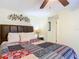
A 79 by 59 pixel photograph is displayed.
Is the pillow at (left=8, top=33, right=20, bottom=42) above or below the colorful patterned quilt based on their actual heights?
above

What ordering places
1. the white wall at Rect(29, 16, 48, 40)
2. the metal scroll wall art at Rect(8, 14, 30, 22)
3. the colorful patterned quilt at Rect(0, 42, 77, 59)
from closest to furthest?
the colorful patterned quilt at Rect(0, 42, 77, 59) < the metal scroll wall art at Rect(8, 14, 30, 22) < the white wall at Rect(29, 16, 48, 40)

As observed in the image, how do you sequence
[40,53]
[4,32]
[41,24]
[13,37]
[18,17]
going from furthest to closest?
[41,24] < [18,17] < [4,32] < [13,37] < [40,53]

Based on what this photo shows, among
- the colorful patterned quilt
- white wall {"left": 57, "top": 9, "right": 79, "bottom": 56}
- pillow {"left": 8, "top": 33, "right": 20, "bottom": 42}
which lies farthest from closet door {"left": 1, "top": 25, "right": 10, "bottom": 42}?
white wall {"left": 57, "top": 9, "right": 79, "bottom": 56}

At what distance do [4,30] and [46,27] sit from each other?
2.35 meters

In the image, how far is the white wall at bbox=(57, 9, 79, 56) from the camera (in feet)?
10.9

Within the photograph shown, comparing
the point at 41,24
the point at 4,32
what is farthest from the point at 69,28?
the point at 4,32

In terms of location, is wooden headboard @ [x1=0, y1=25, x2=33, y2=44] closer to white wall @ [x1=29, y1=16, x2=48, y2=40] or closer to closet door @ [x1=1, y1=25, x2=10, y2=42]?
closet door @ [x1=1, y1=25, x2=10, y2=42]

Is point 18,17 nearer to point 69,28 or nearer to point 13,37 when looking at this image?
point 13,37

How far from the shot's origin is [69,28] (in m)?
3.61

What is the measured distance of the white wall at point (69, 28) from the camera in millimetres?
3327

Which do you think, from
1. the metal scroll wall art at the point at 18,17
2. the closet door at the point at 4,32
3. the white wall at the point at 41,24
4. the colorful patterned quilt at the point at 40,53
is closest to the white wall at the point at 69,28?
the white wall at the point at 41,24

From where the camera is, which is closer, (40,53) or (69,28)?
(40,53)

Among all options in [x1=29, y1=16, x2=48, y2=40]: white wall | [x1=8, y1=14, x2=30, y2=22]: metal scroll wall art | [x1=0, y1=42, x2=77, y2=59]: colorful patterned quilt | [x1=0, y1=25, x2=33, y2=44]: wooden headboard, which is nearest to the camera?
[x1=0, y1=42, x2=77, y2=59]: colorful patterned quilt

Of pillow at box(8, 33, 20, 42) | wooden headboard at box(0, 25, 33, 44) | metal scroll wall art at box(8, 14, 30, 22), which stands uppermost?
metal scroll wall art at box(8, 14, 30, 22)
